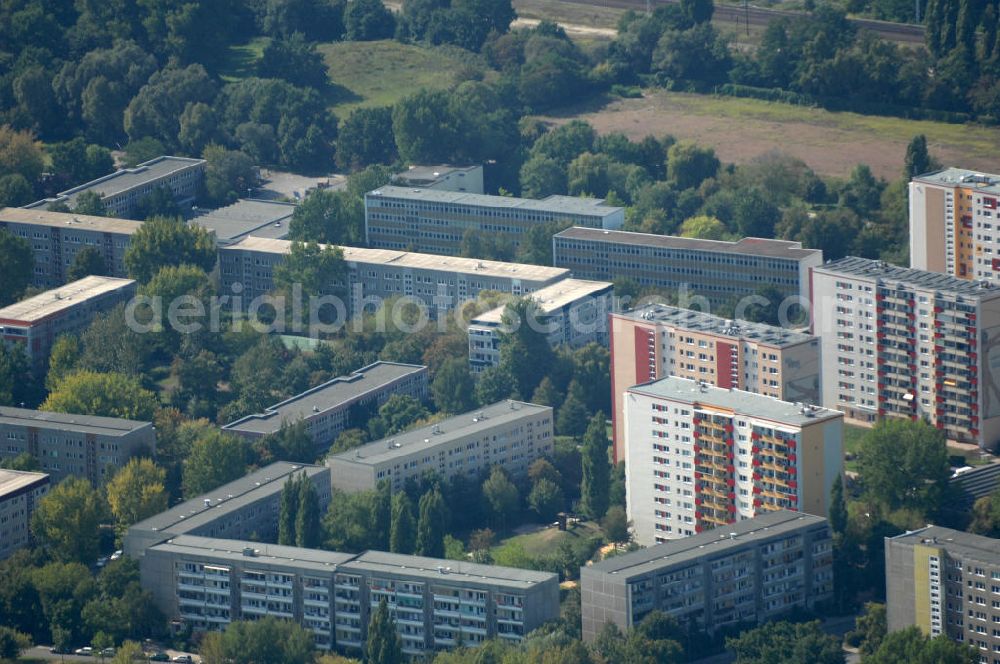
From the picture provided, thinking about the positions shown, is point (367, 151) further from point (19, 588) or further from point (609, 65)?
point (19, 588)

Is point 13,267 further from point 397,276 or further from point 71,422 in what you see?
point 71,422

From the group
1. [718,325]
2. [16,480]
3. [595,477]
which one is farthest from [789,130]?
[16,480]

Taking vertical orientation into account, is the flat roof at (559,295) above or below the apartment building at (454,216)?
below

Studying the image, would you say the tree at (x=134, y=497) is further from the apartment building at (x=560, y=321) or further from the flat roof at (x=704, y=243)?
the flat roof at (x=704, y=243)

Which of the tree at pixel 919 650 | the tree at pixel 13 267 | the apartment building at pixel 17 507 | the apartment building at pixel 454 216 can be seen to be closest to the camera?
the tree at pixel 919 650

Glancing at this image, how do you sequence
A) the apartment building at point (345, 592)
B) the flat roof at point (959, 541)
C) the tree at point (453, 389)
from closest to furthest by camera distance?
the flat roof at point (959, 541) → the apartment building at point (345, 592) → the tree at point (453, 389)

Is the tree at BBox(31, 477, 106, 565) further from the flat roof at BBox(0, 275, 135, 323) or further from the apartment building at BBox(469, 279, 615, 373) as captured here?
the apartment building at BBox(469, 279, 615, 373)

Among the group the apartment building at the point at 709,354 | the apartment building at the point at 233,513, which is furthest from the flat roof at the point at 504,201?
the apartment building at the point at 233,513
